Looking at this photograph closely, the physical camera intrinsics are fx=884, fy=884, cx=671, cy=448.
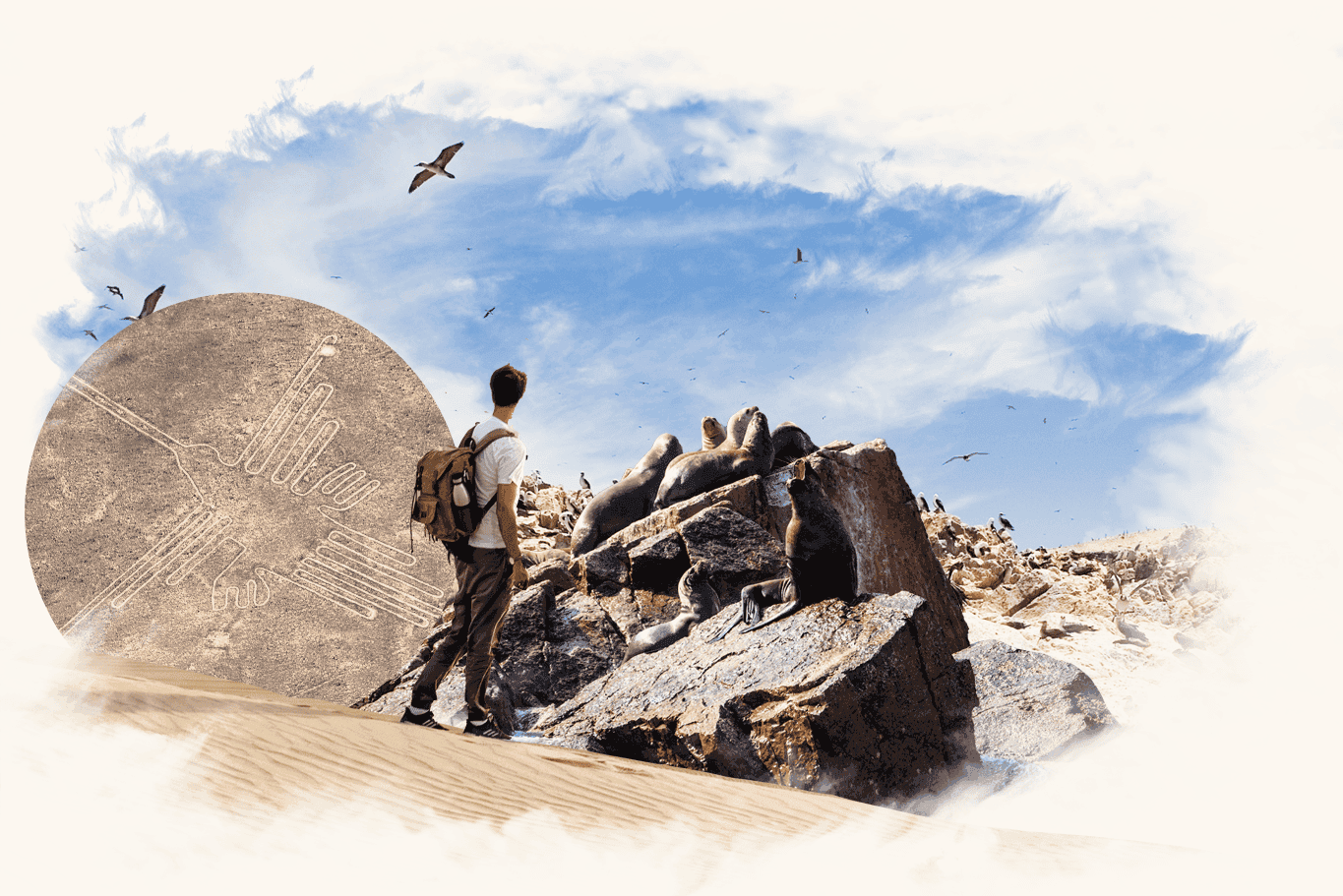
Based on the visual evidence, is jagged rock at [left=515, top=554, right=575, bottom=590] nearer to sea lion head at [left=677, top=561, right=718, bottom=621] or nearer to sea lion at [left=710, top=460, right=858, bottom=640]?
sea lion head at [left=677, top=561, right=718, bottom=621]

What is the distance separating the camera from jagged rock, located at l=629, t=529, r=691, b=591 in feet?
23.3

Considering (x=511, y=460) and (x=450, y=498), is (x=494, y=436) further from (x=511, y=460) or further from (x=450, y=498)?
(x=450, y=498)

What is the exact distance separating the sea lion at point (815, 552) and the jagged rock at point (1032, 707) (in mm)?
1007

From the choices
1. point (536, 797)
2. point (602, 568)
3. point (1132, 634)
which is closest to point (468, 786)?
point (536, 797)

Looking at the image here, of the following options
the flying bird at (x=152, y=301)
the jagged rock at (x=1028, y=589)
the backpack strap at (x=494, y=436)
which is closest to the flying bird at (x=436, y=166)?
the flying bird at (x=152, y=301)

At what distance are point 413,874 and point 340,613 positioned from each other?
468 cm

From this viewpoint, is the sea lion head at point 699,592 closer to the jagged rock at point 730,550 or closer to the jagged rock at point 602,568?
the jagged rock at point 730,550

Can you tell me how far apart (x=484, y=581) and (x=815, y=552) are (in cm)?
184

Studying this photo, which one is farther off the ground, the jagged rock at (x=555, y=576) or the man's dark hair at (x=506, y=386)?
the man's dark hair at (x=506, y=386)

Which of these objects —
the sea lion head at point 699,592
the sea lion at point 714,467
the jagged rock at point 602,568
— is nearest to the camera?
the sea lion head at point 699,592

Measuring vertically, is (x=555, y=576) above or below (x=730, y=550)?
below

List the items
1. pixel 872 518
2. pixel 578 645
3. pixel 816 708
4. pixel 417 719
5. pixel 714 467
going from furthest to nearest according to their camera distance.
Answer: pixel 714 467 → pixel 872 518 → pixel 578 645 → pixel 417 719 → pixel 816 708

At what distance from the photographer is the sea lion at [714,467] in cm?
891

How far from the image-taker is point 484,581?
4.22 meters
